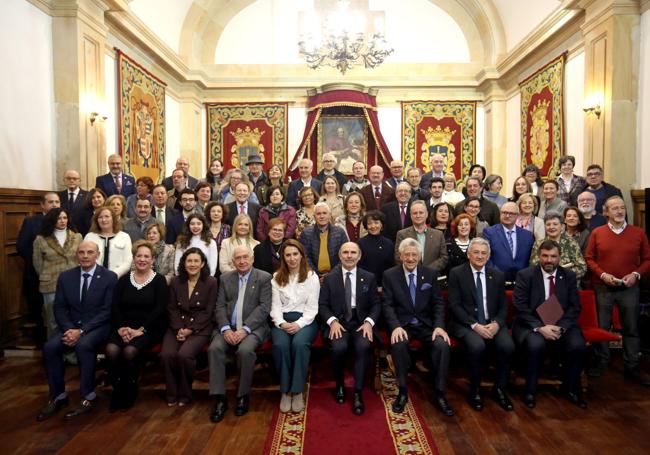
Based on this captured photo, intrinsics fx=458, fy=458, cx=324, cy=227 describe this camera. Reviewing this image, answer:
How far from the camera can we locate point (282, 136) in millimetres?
9766

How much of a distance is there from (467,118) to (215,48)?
5504mm

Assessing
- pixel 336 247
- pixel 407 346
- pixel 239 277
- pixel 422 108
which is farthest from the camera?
pixel 422 108

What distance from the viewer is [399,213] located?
4.88 metres

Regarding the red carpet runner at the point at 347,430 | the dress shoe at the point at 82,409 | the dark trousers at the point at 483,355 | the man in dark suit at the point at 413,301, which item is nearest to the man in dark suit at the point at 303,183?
the man in dark suit at the point at 413,301

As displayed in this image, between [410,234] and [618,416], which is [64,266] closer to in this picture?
[410,234]

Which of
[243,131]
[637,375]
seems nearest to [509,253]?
[637,375]

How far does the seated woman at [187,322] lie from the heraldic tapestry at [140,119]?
383 centimetres

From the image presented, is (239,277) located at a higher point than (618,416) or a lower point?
higher

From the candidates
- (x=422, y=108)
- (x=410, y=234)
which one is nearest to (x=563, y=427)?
(x=410, y=234)

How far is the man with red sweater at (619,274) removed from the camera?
3.88 metres

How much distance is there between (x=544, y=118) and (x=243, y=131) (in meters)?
5.78

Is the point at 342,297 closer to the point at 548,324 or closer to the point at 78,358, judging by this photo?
the point at 548,324

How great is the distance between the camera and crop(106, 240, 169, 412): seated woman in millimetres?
3340

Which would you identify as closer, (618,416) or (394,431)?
(394,431)
